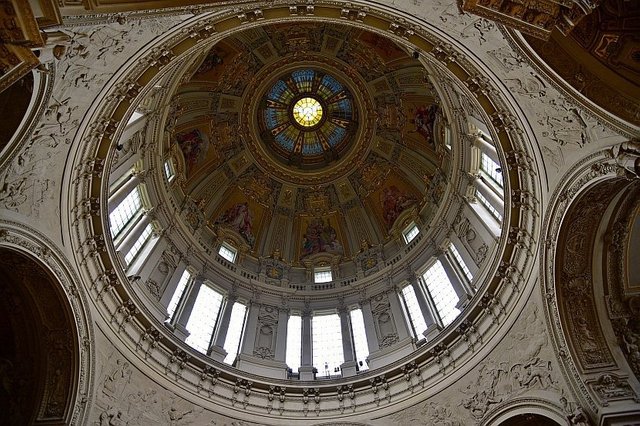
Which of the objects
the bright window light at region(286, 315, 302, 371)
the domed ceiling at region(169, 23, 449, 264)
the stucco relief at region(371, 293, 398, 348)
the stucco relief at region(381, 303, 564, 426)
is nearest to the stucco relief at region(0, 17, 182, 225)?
the domed ceiling at region(169, 23, 449, 264)

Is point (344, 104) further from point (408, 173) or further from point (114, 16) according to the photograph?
point (114, 16)

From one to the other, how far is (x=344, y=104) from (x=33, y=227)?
22722 millimetres

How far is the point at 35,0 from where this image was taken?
642 centimetres

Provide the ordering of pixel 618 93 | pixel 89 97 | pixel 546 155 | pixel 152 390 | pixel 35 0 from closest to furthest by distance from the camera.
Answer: pixel 35 0
pixel 618 93
pixel 89 97
pixel 546 155
pixel 152 390

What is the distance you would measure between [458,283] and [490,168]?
4979 mm

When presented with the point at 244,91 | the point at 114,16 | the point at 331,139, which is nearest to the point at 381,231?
the point at 331,139

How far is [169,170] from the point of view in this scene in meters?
23.8

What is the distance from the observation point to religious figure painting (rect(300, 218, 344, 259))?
28750mm

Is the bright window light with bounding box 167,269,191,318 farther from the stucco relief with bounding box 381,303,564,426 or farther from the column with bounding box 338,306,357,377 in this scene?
the stucco relief with bounding box 381,303,564,426

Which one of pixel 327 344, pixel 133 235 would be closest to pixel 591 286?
pixel 327 344

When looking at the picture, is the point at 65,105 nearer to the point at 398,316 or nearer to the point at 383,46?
the point at 398,316

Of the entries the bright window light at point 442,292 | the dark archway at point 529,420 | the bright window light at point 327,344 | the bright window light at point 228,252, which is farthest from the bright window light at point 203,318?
the dark archway at point 529,420

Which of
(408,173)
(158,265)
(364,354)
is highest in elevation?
(408,173)

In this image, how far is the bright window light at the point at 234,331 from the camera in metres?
20.1
